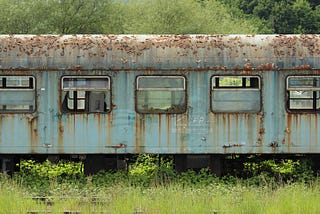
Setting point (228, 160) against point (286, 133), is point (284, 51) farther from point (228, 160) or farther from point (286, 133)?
point (228, 160)

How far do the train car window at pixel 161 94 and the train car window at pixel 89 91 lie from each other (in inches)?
25.1

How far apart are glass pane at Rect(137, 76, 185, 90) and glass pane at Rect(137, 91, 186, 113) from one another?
0.12 m

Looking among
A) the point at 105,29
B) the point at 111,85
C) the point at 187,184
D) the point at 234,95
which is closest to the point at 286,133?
the point at 234,95

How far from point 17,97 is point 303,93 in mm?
5695

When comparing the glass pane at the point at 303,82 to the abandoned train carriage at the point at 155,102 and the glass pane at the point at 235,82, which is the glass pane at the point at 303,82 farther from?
the glass pane at the point at 235,82

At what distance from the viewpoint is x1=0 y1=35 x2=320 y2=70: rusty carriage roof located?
13.7 metres

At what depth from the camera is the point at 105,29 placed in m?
47.4

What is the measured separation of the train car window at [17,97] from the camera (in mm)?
13672

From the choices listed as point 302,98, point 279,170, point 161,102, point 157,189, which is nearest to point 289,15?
point 279,170

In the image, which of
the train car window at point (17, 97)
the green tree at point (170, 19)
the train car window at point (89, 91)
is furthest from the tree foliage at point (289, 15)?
the train car window at point (17, 97)

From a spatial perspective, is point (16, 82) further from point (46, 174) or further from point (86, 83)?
point (46, 174)

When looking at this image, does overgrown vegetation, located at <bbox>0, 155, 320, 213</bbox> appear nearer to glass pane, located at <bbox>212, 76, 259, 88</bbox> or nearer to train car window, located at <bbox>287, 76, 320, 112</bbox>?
train car window, located at <bbox>287, 76, 320, 112</bbox>

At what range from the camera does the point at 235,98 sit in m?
13.8

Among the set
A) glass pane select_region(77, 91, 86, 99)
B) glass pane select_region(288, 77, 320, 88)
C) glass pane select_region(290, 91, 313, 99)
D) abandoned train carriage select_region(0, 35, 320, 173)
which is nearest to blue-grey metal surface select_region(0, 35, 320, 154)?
abandoned train carriage select_region(0, 35, 320, 173)
